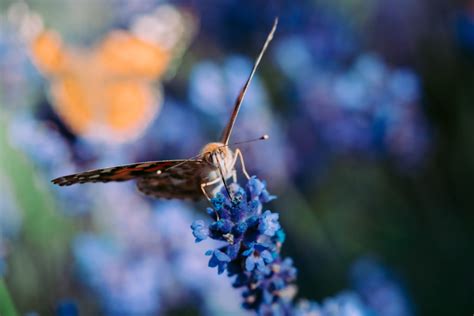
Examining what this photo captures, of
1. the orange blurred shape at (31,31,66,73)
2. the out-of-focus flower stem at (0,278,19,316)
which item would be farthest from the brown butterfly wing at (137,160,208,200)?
the orange blurred shape at (31,31,66,73)

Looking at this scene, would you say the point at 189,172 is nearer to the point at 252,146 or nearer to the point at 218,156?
the point at 218,156

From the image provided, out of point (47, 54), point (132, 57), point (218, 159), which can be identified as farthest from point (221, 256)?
point (132, 57)

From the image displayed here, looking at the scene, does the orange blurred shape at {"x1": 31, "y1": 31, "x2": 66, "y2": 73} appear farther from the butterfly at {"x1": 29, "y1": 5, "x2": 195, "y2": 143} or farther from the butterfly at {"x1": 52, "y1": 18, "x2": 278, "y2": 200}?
the butterfly at {"x1": 52, "y1": 18, "x2": 278, "y2": 200}

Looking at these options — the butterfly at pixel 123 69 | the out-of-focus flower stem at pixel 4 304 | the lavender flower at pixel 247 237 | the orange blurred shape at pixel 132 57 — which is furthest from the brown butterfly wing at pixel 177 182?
the orange blurred shape at pixel 132 57

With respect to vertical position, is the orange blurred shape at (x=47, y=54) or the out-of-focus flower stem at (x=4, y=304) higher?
the orange blurred shape at (x=47, y=54)

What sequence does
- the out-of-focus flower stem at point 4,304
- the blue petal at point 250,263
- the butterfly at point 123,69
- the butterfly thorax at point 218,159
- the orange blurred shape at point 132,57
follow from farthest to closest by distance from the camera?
the orange blurred shape at point 132,57, the butterfly at point 123,69, the butterfly thorax at point 218,159, the out-of-focus flower stem at point 4,304, the blue petal at point 250,263

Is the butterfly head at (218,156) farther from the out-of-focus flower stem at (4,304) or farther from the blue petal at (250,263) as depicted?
the out-of-focus flower stem at (4,304)

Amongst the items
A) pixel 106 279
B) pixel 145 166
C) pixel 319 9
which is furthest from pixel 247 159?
pixel 145 166

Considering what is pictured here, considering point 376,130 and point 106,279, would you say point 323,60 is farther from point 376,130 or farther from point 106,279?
point 106,279

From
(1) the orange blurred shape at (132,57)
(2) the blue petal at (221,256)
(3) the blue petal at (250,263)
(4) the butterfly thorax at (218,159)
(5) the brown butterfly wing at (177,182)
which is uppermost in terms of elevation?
(1) the orange blurred shape at (132,57)
